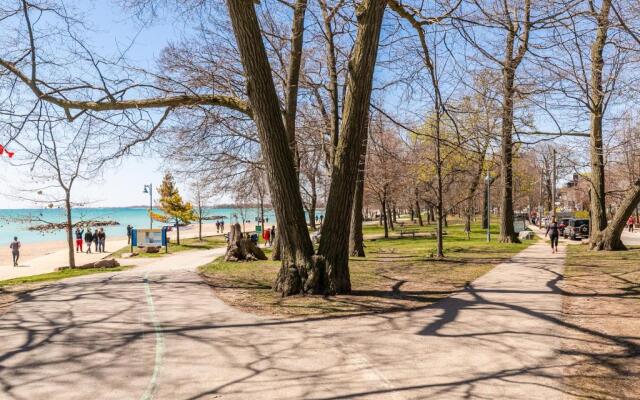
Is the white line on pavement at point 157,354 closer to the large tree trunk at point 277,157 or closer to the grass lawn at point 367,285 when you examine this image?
the grass lawn at point 367,285

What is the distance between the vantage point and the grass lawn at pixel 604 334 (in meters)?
4.54

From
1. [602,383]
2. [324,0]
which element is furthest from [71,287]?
[602,383]

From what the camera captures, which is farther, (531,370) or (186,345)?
(186,345)

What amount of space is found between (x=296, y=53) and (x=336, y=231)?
7.24 meters

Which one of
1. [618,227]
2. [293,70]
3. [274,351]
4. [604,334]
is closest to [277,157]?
[274,351]

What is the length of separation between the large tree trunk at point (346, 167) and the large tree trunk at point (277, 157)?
0.36 metres

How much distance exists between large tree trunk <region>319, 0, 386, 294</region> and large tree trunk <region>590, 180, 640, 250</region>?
1283 cm

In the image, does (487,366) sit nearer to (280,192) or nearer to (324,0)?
(280,192)

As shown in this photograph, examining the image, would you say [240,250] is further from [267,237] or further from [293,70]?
[267,237]

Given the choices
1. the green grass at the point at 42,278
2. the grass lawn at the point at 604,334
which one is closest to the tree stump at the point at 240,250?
the green grass at the point at 42,278

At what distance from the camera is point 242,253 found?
17.4 meters

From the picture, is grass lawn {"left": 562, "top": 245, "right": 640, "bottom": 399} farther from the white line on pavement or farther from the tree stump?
the tree stump

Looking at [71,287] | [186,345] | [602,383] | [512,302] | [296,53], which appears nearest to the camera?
[602,383]

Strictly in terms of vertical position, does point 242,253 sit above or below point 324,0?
below
